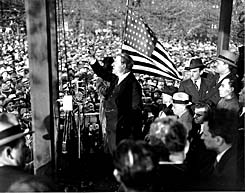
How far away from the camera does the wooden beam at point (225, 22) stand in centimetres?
504

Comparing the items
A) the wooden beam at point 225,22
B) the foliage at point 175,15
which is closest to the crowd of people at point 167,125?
the wooden beam at point 225,22

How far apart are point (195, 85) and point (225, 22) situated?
1.38 m

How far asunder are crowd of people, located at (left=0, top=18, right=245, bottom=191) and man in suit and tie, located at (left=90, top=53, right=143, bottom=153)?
10 millimetres

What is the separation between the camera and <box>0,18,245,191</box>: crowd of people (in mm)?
1651

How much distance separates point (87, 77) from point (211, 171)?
3.43 metres

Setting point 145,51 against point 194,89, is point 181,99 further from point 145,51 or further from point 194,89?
point 145,51

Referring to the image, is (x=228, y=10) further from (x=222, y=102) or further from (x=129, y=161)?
(x=129, y=161)

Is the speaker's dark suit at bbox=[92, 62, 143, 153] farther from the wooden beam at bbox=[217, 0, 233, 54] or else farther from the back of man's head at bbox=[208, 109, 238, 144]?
the wooden beam at bbox=[217, 0, 233, 54]

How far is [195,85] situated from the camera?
166 inches

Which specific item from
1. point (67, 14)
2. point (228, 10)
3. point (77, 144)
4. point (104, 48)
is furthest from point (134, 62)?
point (67, 14)

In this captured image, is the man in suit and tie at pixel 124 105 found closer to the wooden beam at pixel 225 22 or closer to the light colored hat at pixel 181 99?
the light colored hat at pixel 181 99

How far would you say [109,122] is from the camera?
13.7 ft

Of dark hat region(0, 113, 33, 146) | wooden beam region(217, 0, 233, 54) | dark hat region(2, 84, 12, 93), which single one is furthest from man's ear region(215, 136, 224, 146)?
dark hat region(2, 84, 12, 93)

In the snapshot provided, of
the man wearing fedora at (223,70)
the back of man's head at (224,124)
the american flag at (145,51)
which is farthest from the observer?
the american flag at (145,51)
